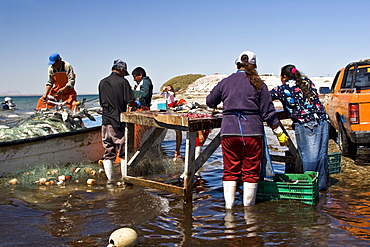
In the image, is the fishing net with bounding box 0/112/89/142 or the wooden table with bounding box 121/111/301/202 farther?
the fishing net with bounding box 0/112/89/142

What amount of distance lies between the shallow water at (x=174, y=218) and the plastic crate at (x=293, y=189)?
94 millimetres

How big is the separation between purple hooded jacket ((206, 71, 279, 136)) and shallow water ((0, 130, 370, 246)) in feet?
3.53

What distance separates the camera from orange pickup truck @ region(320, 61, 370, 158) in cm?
709

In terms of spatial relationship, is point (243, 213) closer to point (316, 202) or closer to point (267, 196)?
point (267, 196)

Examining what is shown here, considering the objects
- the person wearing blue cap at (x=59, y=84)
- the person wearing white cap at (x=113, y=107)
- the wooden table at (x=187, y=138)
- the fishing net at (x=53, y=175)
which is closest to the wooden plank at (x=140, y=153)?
the wooden table at (x=187, y=138)

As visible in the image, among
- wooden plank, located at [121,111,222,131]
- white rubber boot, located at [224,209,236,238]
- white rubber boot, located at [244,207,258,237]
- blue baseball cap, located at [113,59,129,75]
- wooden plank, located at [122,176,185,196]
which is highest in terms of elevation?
blue baseball cap, located at [113,59,129,75]

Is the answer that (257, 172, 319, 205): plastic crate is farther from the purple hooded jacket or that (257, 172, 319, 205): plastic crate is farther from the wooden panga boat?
the wooden panga boat

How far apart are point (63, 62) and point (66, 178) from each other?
10.4 ft

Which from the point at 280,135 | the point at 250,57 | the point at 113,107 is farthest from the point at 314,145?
the point at 113,107

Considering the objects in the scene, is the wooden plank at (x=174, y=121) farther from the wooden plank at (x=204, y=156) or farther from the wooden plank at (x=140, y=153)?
the wooden plank at (x=140, y=153)

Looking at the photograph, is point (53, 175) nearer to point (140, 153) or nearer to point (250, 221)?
point (140, 153)

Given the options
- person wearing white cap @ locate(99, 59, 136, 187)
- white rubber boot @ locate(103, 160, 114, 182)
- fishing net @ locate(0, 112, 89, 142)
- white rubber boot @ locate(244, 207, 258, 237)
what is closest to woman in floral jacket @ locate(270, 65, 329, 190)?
white rubber boot @ locate(244, 207, 258, 237)

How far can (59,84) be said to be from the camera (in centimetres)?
912

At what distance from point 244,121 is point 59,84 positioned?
5.66 meters
